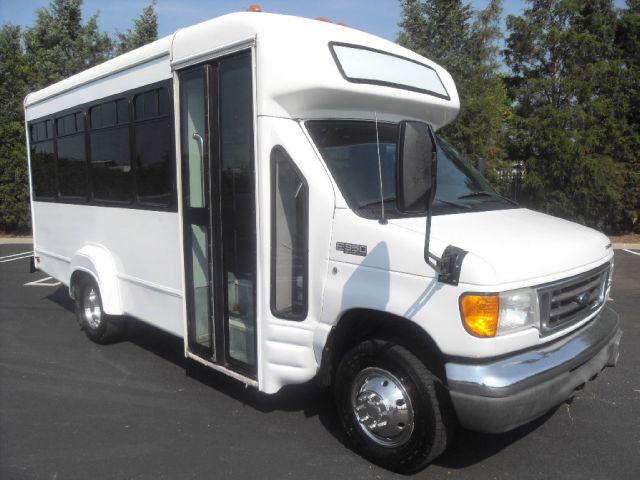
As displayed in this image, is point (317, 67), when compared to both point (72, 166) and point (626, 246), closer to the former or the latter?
point (72, 166)

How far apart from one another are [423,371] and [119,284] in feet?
11.1

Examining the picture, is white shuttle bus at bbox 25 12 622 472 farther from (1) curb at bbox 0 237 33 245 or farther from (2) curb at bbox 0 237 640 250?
(1) curb at bbox 0 237 33 245

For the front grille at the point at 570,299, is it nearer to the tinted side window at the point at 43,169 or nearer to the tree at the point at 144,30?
the tinted side window at the point at 43,169

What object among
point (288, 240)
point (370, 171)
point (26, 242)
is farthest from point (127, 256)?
point (26, 242)

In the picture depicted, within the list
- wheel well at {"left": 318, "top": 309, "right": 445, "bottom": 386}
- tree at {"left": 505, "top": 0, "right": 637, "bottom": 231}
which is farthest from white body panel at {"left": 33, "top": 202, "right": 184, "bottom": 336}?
tree at {"left": 505, "top": 0, "right": 637, "bottom": 231}

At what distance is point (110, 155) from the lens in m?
5.26

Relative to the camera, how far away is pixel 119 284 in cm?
529

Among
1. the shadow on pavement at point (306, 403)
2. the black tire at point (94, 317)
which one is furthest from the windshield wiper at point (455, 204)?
the black tire at point (94, 317)

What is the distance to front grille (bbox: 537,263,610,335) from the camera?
2994 mm

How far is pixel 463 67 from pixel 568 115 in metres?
2.87

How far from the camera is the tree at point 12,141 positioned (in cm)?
1588

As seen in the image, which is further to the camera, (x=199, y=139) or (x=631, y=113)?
(x=631, y=113)

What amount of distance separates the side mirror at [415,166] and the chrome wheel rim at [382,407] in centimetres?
108

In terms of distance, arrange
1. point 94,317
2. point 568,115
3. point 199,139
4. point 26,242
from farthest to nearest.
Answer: point 26,242 < point 568,115 < point 94,317 < point 199,139
